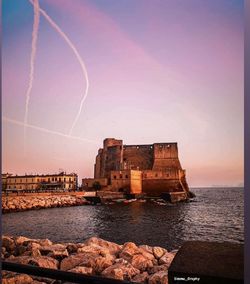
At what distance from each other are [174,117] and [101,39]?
43.4 inches

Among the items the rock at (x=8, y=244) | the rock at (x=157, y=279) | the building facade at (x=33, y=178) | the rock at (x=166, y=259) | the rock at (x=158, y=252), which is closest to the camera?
the rock at (x=157, y=279)

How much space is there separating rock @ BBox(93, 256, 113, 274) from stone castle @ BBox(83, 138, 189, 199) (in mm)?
1464

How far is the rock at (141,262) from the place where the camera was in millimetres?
2317

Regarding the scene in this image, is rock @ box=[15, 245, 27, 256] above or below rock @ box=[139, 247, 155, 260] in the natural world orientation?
below

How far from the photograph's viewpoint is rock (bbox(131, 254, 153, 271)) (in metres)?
2.32

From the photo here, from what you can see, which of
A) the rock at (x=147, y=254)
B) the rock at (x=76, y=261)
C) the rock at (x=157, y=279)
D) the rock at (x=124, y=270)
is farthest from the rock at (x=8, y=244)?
the rock at (x=157, y=279)

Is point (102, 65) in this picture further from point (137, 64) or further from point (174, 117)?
point (174, 117)

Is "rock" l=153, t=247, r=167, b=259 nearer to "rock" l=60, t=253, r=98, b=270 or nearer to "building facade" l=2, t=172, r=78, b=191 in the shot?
"rock" l=60, t=253, r=98, b=270

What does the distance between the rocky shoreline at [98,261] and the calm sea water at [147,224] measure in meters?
0.62

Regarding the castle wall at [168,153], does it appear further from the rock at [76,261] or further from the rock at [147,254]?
the rock at [76,261]

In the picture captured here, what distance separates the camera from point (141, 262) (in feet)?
7.77

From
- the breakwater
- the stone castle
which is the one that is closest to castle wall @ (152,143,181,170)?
the stone castle

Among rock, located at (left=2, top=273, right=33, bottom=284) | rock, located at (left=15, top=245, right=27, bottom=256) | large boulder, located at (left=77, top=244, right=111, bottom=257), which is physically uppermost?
rock, located at (left=2, top=273, right=33, bottom=284)

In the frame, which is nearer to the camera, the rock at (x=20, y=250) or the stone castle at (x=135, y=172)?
the rock at (x=20, y=250)
